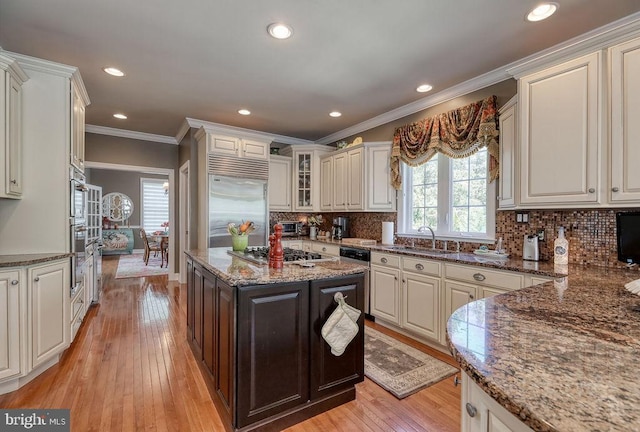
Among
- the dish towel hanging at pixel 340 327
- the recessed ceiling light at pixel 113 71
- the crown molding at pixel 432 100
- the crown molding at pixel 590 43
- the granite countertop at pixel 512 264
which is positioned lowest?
the dish towel hanging at pixel 340 327

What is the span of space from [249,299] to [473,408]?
3.88 feet

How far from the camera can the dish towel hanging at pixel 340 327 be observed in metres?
1.85

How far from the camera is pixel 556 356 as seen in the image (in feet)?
2.62

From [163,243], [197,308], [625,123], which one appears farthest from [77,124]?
[163,243]

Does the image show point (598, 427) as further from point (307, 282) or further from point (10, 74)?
point (10, 74)

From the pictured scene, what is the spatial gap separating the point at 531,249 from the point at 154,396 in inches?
123

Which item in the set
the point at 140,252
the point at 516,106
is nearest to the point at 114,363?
the point at 516,106

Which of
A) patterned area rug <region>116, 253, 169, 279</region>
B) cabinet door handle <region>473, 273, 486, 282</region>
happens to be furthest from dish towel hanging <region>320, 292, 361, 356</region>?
patterned area rug <region>116, 253, 169, 279</region>

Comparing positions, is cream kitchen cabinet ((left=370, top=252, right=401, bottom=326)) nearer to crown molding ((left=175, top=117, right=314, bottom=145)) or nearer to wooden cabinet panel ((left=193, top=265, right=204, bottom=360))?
wooden cabinet panel ((left=193, top=265, right=204, bottom=360))

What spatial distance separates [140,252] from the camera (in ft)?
31.6

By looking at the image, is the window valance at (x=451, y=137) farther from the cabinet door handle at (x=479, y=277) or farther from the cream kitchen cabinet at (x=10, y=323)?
the cream kitchen cabinet at (x=10, y=323)

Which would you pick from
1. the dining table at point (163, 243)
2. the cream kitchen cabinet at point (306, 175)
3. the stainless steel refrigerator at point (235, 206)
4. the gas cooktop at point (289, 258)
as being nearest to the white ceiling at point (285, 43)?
the stainless steel refrigerator at point (235, 206)

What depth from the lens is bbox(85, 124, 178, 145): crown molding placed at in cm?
492

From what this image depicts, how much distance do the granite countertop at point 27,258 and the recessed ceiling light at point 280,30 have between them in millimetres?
2438
